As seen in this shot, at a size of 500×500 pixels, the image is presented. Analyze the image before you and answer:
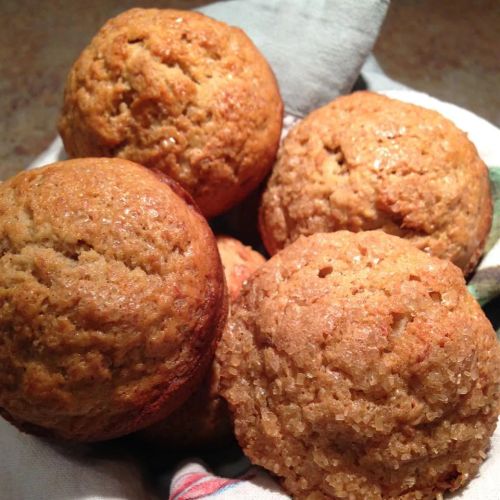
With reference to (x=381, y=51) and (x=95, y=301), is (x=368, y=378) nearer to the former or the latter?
(x=95, y=301)

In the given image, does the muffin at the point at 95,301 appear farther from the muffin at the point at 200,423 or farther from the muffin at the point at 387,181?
the muffin at the point at 387,181

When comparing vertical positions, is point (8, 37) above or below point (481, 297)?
below

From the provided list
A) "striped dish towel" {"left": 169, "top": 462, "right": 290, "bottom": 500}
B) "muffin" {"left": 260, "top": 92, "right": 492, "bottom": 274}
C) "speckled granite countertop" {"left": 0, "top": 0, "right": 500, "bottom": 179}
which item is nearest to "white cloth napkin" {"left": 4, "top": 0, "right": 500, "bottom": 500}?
"striped dish towel" {"left": 169, "top": 462, "right": 290, "bottom": 500}

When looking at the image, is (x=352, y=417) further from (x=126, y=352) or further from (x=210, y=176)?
(x=210, y=176)

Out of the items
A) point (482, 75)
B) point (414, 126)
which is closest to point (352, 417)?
point (414, 126)

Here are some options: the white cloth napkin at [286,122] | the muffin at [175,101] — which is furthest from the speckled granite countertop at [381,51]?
the muffin at [175,101]

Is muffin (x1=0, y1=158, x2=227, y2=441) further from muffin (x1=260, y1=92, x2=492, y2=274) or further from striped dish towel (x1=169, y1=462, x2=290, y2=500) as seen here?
muffin (x1=260, y1=92, x2=492, y2=274)
